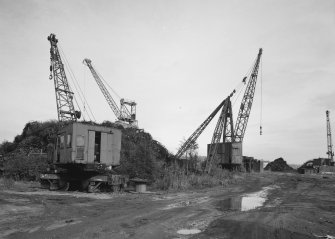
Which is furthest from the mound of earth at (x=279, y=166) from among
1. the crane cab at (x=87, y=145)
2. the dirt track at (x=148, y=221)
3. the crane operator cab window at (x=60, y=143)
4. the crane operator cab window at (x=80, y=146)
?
the dirt track at (x=148, y=221)

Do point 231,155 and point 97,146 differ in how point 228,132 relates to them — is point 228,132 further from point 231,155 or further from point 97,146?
point 97,146

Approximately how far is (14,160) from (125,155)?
9.32m

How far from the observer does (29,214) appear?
1077 centimetres

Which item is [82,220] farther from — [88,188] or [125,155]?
[125,155]

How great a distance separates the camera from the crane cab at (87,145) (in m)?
19.7

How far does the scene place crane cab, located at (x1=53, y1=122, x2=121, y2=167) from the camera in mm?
19734

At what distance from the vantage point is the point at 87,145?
20109mm

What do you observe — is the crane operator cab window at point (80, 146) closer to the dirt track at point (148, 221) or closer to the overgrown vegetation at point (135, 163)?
the overgrown vegetation at point (135, 163)

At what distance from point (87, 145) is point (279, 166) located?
2211 inches

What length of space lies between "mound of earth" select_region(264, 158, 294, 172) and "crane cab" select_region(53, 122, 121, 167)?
53565mm

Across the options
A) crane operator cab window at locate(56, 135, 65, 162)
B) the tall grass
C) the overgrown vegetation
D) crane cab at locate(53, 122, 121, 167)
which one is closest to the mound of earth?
the overgrown vegetation

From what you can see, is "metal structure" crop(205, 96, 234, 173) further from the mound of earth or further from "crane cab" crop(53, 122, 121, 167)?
"crane cab" crop(53, 122, 121, 167)

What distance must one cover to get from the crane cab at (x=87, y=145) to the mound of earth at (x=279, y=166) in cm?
5356

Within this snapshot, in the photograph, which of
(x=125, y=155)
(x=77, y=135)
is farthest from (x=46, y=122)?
(x=77, y=135)
